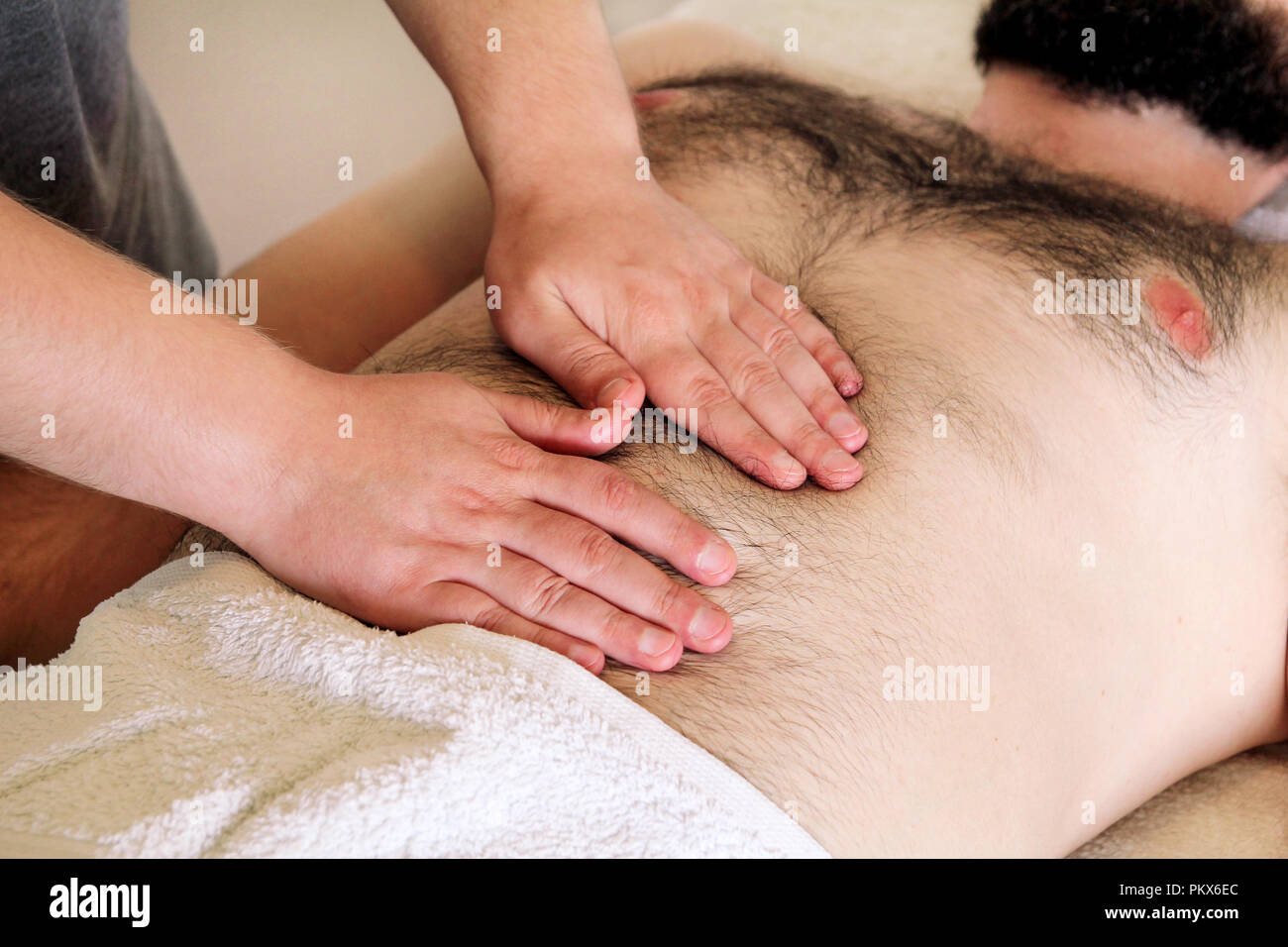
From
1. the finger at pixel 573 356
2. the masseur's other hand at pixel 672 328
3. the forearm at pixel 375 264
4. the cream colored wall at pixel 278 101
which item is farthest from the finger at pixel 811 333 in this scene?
the cream colored wall at pixel 278 101

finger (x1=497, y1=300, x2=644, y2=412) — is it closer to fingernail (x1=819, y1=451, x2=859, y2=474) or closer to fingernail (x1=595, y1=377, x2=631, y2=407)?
fingernail (x1=595, y1=377, x2=631, y2=407)

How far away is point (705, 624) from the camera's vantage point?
1.95ft

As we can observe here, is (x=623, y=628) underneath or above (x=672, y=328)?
underneath

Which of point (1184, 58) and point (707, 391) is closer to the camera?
point (707, 391)

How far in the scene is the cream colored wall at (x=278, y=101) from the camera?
1.69 meters

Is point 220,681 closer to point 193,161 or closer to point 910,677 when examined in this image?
point 910,677

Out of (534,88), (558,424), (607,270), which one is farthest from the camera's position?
(534,88)

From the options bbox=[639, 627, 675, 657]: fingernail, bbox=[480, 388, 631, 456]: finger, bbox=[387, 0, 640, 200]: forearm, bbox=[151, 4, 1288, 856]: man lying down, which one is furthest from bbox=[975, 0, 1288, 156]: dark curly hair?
bbox=[639, 627, 675, 657]: fingernail

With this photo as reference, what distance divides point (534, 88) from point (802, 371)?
1.23ft

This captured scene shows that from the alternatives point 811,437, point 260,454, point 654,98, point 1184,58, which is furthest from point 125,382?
point 1184,58

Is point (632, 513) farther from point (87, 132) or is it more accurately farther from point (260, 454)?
point (87, 132)

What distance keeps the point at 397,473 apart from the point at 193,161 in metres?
1.38
